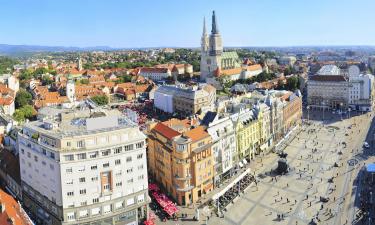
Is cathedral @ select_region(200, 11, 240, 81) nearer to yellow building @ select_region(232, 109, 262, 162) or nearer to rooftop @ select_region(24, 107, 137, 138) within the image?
yellow building @ select_region(232, 109, 262, 162)

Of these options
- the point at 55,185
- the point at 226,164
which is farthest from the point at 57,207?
the point at 226,164

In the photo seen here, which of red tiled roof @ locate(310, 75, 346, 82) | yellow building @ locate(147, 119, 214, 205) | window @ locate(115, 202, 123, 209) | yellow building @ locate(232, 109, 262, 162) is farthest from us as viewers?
red tiled roof @ locate(310, 75, 346, 82)

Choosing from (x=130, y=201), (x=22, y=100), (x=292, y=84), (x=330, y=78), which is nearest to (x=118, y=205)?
(x=130, y=201)

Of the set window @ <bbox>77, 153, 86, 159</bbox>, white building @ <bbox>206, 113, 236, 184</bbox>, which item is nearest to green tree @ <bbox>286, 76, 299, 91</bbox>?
white building @ <bbox>206, 113, 236, 184</bbox>

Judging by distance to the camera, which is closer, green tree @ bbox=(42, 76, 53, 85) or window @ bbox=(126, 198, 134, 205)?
window @ bbox=(126, 198, 134, 205)

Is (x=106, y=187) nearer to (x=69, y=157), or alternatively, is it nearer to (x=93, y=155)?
(x=93, y=155)

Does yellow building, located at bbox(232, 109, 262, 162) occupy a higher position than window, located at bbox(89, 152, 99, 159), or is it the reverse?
window, located at bbox(89, 152, 99, 159)

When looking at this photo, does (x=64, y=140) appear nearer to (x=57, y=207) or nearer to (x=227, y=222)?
(x=57, y=207)
